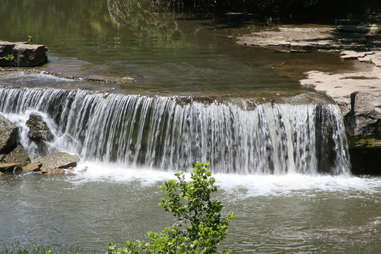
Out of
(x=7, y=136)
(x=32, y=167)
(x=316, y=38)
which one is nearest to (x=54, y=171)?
(x=32, y=167)

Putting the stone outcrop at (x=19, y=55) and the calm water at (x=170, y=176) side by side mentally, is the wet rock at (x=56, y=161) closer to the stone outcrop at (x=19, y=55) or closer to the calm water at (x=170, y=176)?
the calm water at (x=170, y=176)

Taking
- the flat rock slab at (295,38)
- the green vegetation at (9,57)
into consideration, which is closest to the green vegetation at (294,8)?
the flat rock slab at (295,38)

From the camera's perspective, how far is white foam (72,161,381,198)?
34.6 feet

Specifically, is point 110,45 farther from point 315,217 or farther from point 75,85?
point 315,217

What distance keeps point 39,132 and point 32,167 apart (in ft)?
4.24

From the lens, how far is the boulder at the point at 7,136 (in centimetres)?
1222

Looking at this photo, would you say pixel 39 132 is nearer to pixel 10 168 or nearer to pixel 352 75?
pixel 10 168

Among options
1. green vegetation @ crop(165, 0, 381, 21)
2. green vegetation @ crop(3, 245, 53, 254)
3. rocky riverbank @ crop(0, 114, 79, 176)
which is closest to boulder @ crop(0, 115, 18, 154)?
rocky riverbank @ crop(0, 114, 79, 176)

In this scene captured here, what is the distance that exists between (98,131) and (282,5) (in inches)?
524

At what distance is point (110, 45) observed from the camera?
18.2 m

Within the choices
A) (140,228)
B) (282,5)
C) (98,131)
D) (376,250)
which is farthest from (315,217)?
(282,5)

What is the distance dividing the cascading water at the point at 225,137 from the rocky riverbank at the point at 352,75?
0.36 m

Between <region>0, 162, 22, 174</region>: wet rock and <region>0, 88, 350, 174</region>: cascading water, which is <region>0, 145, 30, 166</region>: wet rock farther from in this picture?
<region>0, 88, 350, 174</region>: cascading water

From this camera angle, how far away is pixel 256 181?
36.9ft
